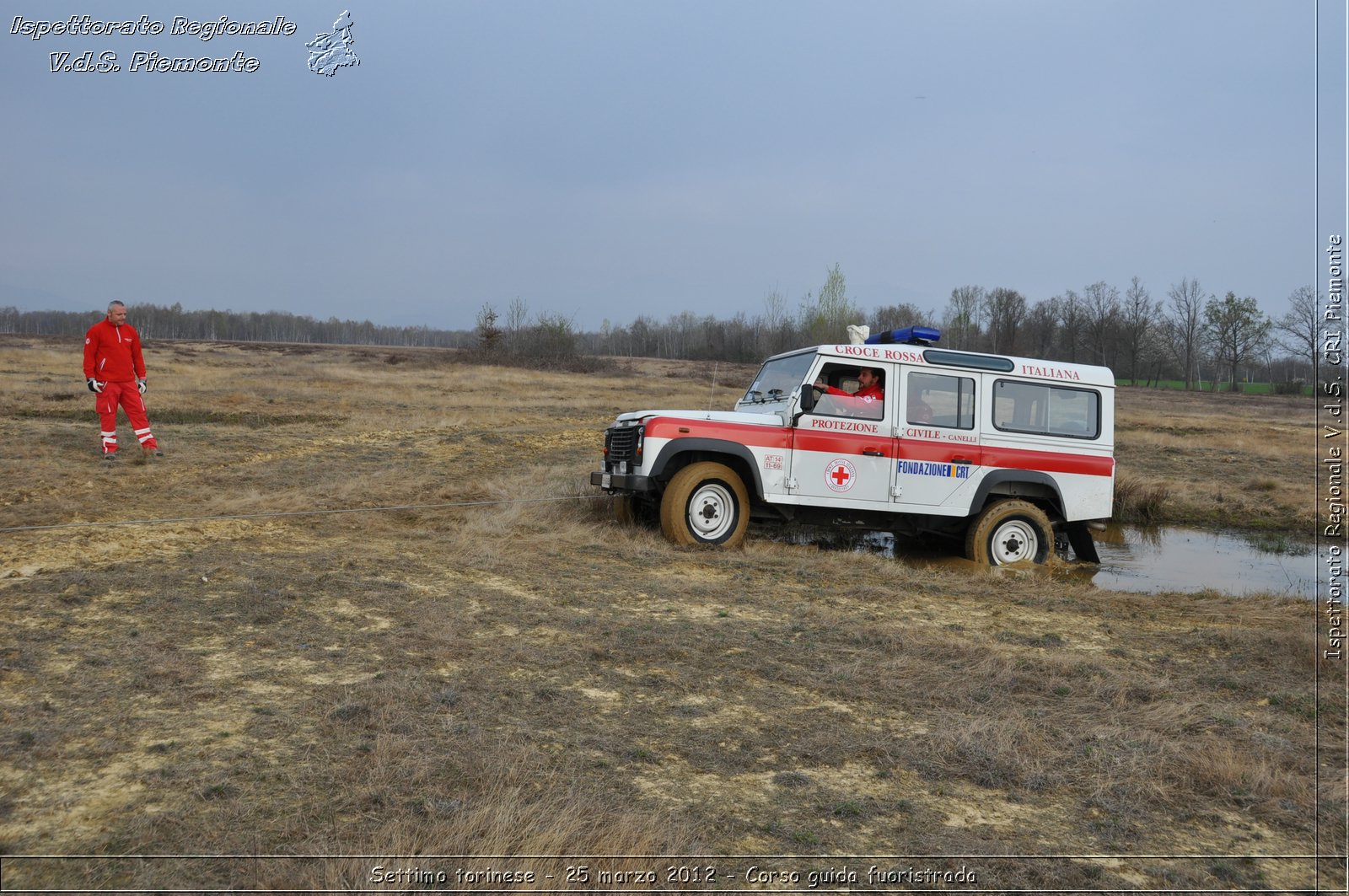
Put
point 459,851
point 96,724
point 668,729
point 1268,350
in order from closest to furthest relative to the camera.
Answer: point 459,851, point 96,724, point 668,729, point 1268,350

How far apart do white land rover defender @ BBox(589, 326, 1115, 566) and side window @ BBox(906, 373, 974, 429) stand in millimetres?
13

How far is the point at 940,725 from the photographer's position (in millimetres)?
4547

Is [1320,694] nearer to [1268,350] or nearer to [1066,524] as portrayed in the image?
[1066,524]

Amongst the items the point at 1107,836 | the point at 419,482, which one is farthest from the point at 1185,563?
the point at 419,482

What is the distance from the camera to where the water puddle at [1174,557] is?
9508 mm

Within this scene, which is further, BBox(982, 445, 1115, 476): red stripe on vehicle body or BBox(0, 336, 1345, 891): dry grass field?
BBox(982, 445, 1115, 476): red stripe on vehicle body

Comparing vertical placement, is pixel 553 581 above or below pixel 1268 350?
below

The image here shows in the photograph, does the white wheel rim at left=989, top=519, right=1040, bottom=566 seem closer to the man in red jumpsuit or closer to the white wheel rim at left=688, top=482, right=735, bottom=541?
the white wheel rim at left=688, top=482, right=735, bottom=541

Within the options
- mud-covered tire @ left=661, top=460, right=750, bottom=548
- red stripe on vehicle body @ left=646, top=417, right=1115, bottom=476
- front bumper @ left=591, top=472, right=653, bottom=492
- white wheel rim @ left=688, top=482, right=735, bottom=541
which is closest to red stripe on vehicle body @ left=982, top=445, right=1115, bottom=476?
red stripe on vehicle body @ left=646, top=417, right=1115, bottom=476

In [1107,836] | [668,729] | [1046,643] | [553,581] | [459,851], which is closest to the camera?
[459,851]

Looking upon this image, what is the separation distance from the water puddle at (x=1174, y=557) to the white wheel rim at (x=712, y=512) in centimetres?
178

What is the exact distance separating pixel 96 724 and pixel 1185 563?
10.9m

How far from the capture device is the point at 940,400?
9.53 metres

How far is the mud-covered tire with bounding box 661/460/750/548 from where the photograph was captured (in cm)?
900
